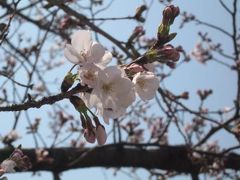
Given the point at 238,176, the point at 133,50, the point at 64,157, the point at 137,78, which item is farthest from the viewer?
the point at 238,176

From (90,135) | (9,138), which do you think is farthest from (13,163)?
(9,138)

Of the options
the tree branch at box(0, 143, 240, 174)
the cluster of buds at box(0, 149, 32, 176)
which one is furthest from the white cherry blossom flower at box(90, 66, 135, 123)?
the tree branch at box(0, 143, 240, 174)

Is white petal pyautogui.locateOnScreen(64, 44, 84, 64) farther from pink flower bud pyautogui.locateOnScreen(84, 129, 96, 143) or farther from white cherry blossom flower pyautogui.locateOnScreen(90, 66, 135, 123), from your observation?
pink flower bud pyautogui.locateOnScreen(84, 129, 96, 143)

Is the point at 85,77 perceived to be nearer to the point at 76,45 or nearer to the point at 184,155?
the point at 76,45

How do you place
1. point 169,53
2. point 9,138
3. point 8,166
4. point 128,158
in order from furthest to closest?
point 128,158 < point 9,138 < point 8,166 < point 169,53

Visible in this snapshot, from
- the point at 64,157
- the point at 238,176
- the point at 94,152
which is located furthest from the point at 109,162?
the point at 238,176

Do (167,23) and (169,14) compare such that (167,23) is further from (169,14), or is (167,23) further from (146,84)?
(146,84)
